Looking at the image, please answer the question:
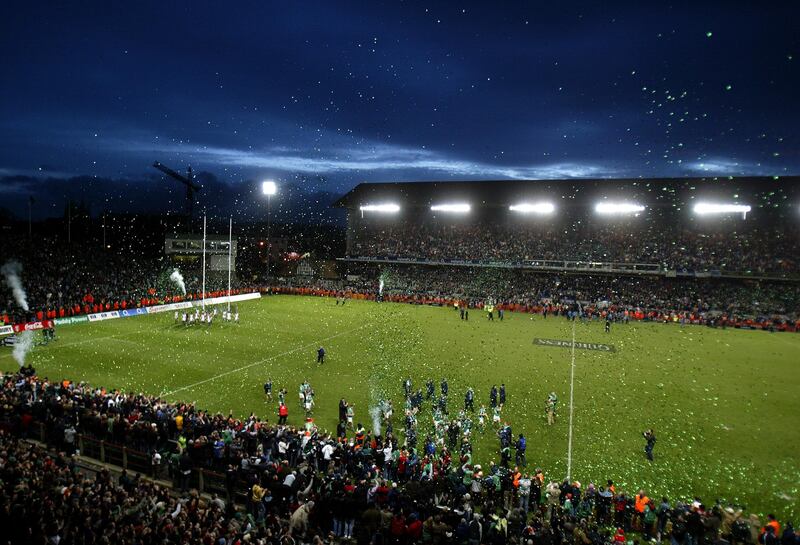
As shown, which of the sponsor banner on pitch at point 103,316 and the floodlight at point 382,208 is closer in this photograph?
the sponsor banner on pitch at point 103,316

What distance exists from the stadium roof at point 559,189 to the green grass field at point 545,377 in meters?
17.6

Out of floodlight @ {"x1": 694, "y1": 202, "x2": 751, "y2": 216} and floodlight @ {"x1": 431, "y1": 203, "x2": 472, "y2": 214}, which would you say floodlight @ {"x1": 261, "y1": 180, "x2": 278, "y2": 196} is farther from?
floodlight @ {"x1": 694, "y1": 202, "x2": 751, "y2": 216}

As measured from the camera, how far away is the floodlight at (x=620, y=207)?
5038cm

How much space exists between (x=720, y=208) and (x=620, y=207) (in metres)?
8.80

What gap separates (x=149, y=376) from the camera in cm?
2112

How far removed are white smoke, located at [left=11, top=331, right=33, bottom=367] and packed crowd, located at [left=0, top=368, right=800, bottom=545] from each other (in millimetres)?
10867

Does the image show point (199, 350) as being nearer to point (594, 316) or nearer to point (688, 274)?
point (594, 316)

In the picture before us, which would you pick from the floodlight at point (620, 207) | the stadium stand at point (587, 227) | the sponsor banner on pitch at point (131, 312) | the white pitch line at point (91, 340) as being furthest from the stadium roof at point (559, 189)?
the white pitch line at point (91, 340)

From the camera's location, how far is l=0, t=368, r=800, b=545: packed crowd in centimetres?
766

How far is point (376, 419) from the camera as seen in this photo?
16734 millimetres

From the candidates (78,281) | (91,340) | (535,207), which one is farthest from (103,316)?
(535,207)

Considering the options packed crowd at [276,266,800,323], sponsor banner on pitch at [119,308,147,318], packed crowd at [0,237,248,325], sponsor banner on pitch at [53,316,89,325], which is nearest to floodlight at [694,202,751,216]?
packed crowd at [276,266,800,323]

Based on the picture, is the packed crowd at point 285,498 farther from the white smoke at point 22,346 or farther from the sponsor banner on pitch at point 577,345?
the sponsor banner on pitch at point 577,345

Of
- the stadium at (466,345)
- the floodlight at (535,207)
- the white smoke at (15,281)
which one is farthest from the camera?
the floodlight at (535,207)
